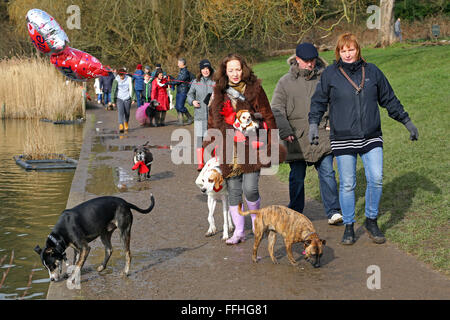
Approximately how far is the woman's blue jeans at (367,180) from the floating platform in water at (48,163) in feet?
24.2

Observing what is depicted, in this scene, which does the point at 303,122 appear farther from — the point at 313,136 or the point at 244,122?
the point at 244,122

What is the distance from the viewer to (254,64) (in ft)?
145

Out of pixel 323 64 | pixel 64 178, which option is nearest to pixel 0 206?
pixel 64 178

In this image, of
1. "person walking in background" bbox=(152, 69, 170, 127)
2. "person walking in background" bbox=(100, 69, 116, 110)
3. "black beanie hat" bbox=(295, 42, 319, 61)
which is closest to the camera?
"black beanie hat" bbox=(295, 42, 319, 61)

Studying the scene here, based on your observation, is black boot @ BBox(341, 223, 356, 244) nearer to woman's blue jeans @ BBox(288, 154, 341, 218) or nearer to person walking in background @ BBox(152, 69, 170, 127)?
woman's blue jeans @ BBox(288, 154, 341, 218)

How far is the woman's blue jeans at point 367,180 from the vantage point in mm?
6695

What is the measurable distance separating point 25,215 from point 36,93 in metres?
13.3

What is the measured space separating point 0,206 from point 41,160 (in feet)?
12.3

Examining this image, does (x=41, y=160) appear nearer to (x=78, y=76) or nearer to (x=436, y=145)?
(x=78, y=76)

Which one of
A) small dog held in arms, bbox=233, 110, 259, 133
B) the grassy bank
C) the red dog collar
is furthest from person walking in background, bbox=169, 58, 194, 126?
small dog held in arms, bbox=233, 110, 259, 133

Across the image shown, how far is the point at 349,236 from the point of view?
679cm

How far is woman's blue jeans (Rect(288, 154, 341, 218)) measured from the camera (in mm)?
7629

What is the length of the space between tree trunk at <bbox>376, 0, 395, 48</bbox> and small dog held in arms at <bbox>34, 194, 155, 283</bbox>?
2688 centimetres

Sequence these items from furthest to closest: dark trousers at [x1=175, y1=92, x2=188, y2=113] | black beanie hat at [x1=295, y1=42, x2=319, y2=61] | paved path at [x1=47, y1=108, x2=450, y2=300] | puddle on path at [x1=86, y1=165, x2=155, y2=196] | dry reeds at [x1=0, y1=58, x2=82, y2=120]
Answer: dry reeds at [x1=0, y1=58, x2=82, y2=120], dark trousers at [x1=175, y1=92, x2=188, y2=113], puddle on path at [x1=86, y1=165, x2=155, y2=196], black beanie hat at [x1=295, y1=42, x2=319, y2=61], paved path at [x1=47, y1=108, x2=450, y2=300]
